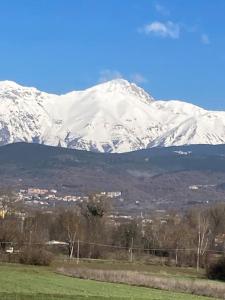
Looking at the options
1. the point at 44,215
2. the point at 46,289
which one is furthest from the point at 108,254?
the point at 46,289

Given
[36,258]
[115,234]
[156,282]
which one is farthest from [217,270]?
[115,234]

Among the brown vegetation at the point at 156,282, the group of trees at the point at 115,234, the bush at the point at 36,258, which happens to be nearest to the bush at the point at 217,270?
the bush at the point at 36,258

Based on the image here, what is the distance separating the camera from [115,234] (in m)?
106

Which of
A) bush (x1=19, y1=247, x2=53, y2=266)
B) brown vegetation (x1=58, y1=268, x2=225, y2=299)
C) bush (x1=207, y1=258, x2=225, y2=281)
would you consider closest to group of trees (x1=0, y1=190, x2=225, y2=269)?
bush (x1=207, y1=258, x2=225, y2=281)

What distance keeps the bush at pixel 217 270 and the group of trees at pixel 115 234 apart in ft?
60.0

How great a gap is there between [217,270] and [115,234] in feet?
129

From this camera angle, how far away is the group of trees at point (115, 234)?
303 ft

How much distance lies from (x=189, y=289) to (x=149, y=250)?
58.8 m

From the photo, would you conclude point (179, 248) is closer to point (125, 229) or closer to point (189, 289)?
point (125, 229)

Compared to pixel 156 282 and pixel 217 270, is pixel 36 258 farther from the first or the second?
pixel 156 282

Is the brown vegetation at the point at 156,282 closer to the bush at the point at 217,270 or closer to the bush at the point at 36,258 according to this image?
the bush at the point at 36,258

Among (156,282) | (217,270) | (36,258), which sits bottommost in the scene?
(156,282)

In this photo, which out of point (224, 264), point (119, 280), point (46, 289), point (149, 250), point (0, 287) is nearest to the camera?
point (0, 287)

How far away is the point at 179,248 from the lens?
96625 millimetres
